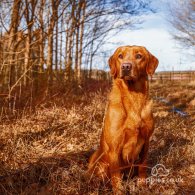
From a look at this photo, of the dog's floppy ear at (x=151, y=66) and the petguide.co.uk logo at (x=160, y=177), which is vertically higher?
the dog's floppy ear at (x=151, y=66)

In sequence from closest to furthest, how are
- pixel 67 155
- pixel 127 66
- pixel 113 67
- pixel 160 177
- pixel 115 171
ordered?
pixel 115 171 → pixel 127 66 → pixel 160 177 → pixel 113 67 → pixel 67 155

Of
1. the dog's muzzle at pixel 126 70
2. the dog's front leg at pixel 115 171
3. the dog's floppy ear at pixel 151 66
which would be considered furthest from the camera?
the dog's floppy ear at pixel 151 66

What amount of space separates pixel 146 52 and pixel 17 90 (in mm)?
5683

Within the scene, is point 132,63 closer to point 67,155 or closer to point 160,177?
point 160,177

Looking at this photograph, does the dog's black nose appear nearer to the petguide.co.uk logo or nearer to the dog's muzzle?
the dog's muzzle

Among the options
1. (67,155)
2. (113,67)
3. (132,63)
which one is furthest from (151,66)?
(67,155)

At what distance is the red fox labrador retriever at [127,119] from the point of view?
3215 millimetres

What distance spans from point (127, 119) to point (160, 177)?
0.75 metres

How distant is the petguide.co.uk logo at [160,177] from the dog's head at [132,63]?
3.42 feet

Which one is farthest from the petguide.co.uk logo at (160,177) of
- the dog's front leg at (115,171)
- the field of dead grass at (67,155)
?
the dog's front leg at (115,171)

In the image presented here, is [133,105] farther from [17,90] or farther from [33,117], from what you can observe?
[17,90]

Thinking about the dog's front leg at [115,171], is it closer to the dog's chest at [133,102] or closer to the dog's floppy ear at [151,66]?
the dog's chest at [133,102]

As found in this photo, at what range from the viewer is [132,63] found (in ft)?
11.0

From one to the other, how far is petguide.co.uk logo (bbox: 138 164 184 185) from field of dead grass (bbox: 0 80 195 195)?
0.04 feet
